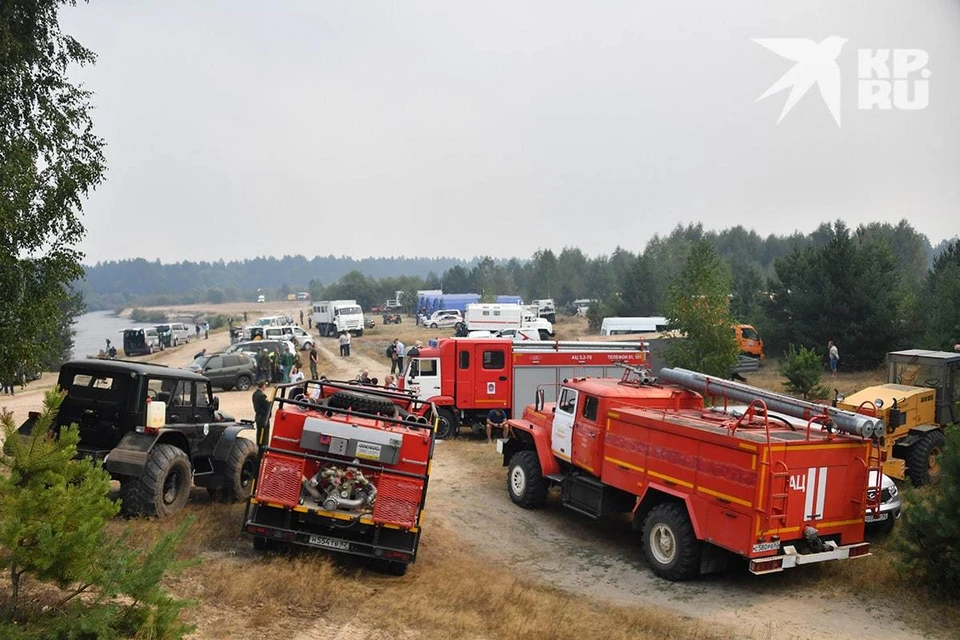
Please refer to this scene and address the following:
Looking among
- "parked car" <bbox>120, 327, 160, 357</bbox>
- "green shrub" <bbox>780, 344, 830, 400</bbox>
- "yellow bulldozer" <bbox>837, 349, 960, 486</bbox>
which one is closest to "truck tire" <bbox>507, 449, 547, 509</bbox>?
"yellow bulldozer" <bbox>837, 349, 960, 486</bbox>

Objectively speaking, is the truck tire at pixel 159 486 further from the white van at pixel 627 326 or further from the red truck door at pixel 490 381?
the white van at pixel 627 326

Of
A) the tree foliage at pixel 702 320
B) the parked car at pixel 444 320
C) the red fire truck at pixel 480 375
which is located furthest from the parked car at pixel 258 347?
the parked car at pixel 444 320

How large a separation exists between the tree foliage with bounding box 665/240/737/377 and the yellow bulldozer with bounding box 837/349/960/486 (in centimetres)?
794

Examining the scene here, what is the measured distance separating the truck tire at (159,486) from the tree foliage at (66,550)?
439cm

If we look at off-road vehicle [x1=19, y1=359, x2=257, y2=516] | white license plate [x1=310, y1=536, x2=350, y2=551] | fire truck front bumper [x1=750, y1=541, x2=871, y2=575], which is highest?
off-road vehicle [x1=19, y1=359, x2=257, y2=516]

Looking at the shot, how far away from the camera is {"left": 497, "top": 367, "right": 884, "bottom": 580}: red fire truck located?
9.86m

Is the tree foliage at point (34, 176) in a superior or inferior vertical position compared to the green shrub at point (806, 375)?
superior

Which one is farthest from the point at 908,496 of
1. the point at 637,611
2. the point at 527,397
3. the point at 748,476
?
the point at 527,397

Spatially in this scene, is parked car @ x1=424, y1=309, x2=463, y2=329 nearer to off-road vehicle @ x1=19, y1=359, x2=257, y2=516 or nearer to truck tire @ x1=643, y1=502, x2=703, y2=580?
off-road vehicle @ x1=19, y1=359, x2=257, y2=516

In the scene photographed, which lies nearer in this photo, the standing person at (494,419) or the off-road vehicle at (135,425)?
the off-road vehicle at (135,425)

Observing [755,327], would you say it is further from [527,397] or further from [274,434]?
[274,434]

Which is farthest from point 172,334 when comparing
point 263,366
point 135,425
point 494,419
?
point 135,425

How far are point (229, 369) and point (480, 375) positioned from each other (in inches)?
583

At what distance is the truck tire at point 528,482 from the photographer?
14859 mm
